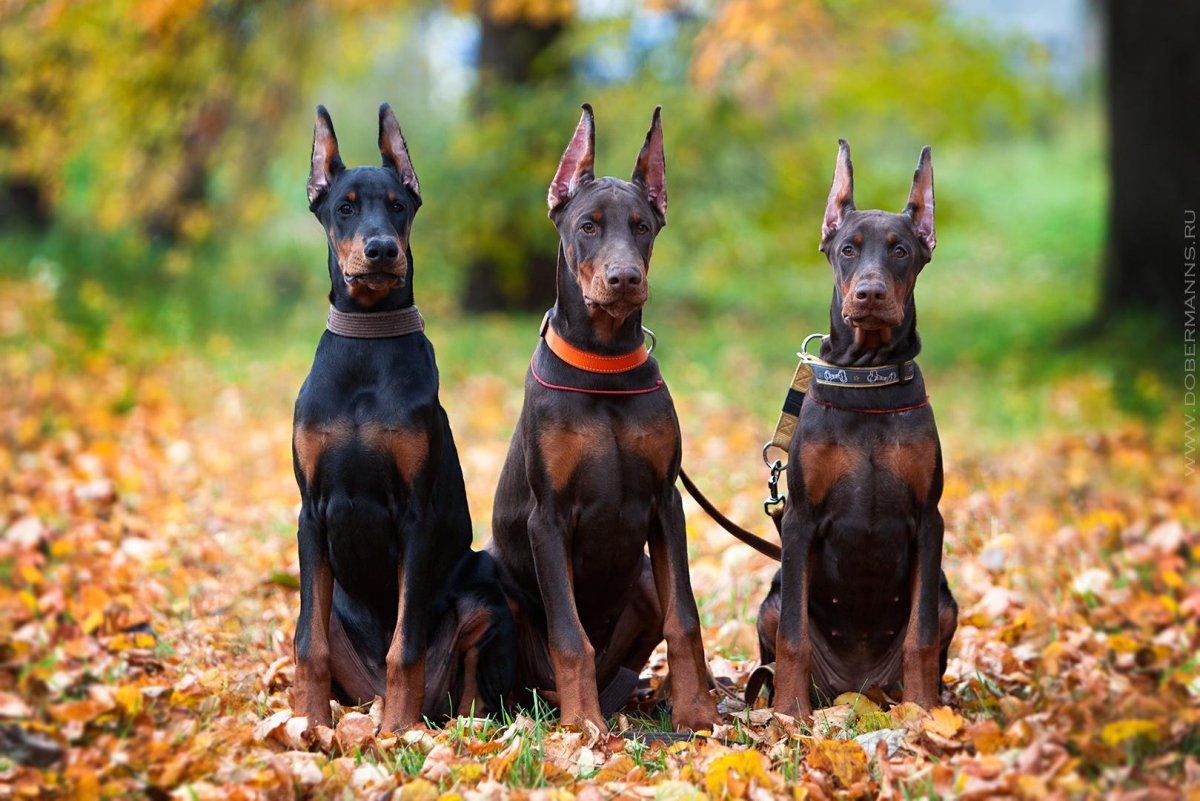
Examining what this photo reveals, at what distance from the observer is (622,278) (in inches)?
163

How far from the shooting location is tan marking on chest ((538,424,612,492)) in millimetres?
4332

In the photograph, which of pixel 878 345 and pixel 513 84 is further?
pixel 513 84

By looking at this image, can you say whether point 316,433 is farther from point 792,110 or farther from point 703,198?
point 792,110

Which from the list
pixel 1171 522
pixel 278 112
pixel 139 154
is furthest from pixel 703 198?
pixel 1171 522

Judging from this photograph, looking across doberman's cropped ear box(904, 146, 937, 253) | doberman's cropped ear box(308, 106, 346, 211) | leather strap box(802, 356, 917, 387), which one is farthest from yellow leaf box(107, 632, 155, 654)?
doberman's cropped ear box(904, 146, 937, 253)

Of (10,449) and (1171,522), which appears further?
(10,449)

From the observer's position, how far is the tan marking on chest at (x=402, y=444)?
4.25 metres

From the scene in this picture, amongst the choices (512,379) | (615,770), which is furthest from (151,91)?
(615,770)

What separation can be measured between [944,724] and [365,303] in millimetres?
2329

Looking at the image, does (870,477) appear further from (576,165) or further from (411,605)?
(411,605)

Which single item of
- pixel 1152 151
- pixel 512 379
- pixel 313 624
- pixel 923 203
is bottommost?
pixel 313 624

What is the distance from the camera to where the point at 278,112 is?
14.6 meters

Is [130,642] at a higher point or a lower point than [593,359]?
lower

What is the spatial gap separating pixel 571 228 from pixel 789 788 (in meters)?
1.97
